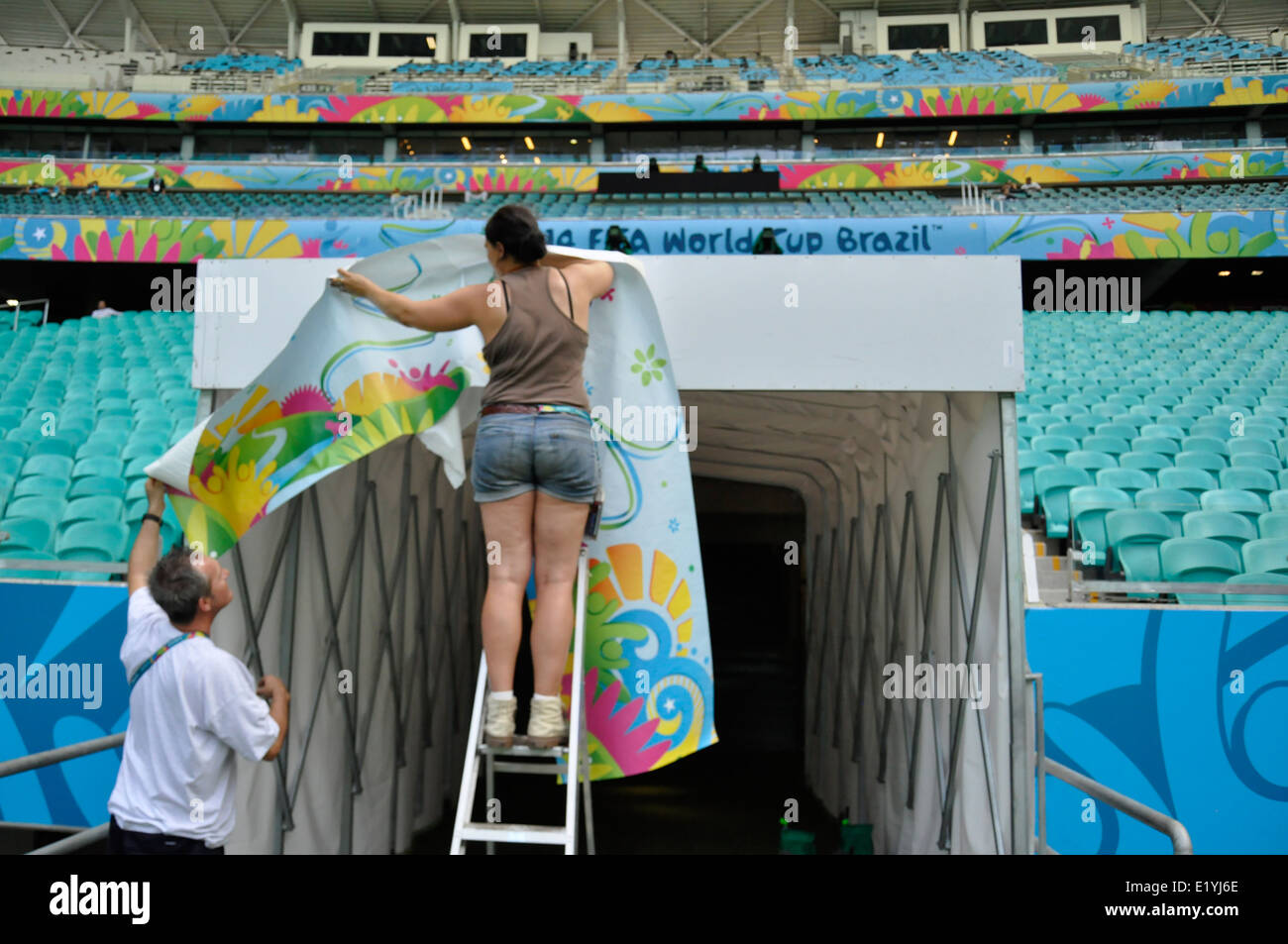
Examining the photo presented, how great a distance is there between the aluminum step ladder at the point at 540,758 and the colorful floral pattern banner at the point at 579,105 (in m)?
25.8

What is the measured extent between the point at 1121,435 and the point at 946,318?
20.6 ft

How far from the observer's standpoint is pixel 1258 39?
93.5ft

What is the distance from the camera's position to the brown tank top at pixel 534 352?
260cm

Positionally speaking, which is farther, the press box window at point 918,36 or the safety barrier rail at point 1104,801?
the press box window at point 918,36

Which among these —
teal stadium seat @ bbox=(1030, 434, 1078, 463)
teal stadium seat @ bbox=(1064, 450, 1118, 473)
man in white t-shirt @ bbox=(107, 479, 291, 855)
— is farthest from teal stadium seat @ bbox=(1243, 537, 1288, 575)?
man in white t-shirt @ bbox=(107, 479, 291, 855)

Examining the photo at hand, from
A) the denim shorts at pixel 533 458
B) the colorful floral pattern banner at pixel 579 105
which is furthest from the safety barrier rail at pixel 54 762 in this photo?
the colorful floral pattern banner at pixel 579 105

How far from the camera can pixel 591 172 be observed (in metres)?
24.2

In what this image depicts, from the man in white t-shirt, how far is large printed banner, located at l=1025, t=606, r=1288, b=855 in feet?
12.2

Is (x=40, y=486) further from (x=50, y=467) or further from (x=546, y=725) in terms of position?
(x=546, y=725)

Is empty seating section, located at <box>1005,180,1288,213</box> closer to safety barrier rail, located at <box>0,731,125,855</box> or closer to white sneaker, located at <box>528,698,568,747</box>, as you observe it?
white sneaker, located at <box>528,698,568,747</box>

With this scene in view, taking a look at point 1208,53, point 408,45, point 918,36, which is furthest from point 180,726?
point 918,36

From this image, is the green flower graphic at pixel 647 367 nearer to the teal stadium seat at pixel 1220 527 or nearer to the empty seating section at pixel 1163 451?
the empty seating section at pixel 1163 451
